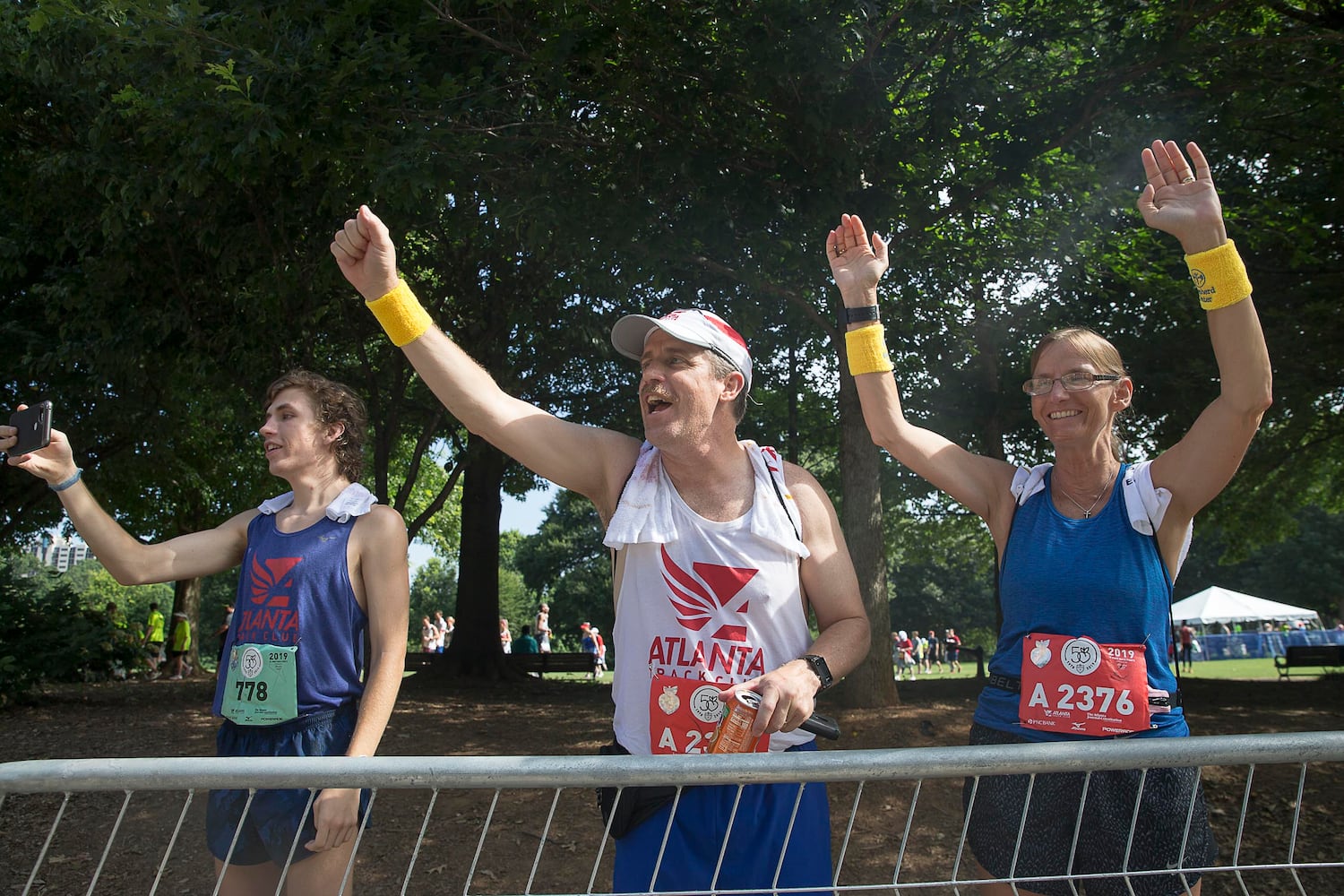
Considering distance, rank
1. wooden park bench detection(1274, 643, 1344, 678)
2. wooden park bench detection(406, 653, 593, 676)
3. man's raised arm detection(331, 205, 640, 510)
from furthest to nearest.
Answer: wooden park bench detection(1274, 643, 1344, 678), wooden park bench detection(406, 653, 593, 676), man's raised arm detection(331, 205, 640, 510)

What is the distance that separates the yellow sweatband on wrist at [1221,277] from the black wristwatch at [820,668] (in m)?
1.25

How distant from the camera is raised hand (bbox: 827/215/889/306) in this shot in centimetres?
285

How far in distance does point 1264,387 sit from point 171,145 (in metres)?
8.13

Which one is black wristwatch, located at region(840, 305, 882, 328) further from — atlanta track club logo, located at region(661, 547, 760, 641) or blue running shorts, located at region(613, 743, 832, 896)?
blue running shorts, located at region(613, 743, 832, 896)

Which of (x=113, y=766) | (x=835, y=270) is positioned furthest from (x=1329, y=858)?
(x=113, y=766)

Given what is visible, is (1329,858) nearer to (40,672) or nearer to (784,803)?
(784,803)

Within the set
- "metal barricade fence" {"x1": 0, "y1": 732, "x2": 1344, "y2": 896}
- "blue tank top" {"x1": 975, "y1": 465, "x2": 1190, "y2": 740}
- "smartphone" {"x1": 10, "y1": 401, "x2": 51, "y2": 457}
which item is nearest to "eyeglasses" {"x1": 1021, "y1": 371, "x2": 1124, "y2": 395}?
"blue tank top" {"x1": 975, "y1": 465, "x2": 1190, "y2": 740}

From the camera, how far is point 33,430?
113 inches

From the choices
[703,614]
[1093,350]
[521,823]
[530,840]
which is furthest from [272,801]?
[521,823]

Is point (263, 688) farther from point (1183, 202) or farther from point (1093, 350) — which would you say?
point (1183, 202)

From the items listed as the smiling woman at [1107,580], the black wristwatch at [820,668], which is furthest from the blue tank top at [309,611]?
the smiling woman at [1107,580]

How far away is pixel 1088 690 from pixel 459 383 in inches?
68.3

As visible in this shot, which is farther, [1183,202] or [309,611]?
[309,611]

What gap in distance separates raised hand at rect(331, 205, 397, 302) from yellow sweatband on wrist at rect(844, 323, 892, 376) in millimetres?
1256
